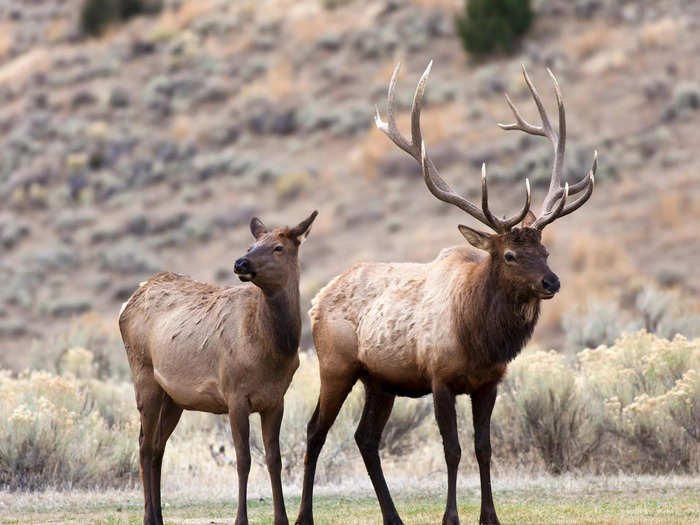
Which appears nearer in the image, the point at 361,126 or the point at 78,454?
the point at 78,454

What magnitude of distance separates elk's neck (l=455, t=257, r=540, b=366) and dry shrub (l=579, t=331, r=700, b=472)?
375cm

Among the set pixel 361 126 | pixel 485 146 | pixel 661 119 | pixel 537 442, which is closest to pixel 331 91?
pixel 361 126

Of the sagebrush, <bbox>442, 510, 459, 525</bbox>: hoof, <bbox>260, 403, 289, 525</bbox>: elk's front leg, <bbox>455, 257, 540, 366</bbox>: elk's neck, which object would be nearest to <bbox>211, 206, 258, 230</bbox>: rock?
the sagebrush

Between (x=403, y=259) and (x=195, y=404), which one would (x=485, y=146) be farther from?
(x=195, y=404)

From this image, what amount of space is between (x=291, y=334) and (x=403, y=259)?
21.3 meters

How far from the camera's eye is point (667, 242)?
28859 mm

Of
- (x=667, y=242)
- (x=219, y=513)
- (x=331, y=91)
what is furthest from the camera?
(x=331, y=91)

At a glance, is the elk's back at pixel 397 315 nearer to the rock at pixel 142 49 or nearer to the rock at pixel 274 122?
the rock at pixel 274 122

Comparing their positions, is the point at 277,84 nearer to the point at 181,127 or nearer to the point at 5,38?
the point at 181,127

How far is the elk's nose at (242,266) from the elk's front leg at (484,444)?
2058 mm

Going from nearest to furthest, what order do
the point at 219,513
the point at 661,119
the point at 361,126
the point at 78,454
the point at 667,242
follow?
the point at 219,513 → the point at 78,454 → the point at 667,242 → the point at 661,119 → the point at 361,126

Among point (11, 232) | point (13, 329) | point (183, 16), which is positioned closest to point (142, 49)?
point (183, 16)

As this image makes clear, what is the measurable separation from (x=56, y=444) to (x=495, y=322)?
5459 mm

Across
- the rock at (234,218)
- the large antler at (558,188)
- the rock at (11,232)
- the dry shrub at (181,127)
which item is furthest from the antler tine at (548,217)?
the dry shrub at (181,127)
